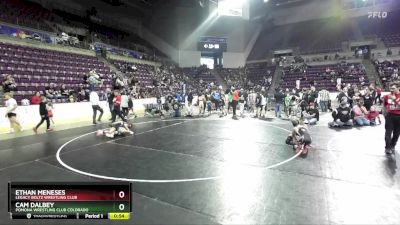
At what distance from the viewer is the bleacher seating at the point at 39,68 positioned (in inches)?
696

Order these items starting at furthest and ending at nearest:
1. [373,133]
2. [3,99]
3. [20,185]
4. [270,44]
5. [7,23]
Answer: [270,44] < [7,23] < [3,99] < [373,133] < [20,185]

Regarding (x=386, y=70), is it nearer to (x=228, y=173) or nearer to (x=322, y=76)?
(x=322, y=76)

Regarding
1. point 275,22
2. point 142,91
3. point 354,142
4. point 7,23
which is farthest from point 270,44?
point 354,142

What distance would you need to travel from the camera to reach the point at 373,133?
11000 mm

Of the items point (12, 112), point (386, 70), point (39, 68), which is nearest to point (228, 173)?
point (12, 112)

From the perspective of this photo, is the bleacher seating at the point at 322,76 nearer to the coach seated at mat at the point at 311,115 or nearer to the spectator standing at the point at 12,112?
the coach seated at mat at the point at 311,115

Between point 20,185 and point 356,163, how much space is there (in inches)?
273

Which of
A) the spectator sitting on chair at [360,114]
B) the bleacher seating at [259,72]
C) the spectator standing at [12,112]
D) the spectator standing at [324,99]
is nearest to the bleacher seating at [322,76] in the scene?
the bleacher seating at [259,72]

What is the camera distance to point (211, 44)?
4034 centimetres

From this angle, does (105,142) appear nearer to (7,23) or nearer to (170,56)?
(7,23)

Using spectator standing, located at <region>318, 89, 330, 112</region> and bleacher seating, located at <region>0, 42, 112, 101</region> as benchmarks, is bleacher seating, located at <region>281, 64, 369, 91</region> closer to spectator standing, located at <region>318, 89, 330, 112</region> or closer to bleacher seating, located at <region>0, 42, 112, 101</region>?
spectator standing, located at <region>318, 89, 330, 112</region>
